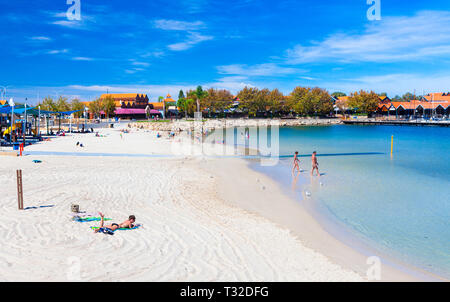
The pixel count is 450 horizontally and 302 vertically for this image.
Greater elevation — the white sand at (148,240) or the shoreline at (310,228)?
the white sand at (148,240)

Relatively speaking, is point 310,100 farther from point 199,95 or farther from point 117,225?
point 117,225

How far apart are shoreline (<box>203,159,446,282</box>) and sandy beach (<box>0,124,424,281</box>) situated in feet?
0.14

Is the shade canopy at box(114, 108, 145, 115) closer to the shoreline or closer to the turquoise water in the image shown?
the turquoise water

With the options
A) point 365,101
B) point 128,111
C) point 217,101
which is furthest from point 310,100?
point 128,111

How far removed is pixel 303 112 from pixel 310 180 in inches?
3950

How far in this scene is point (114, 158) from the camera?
2177cm

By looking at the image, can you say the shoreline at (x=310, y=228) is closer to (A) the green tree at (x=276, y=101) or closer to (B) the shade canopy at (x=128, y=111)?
(B) the shade canopy at (x=128, y=111)

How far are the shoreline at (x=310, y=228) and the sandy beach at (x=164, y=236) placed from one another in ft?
0.14

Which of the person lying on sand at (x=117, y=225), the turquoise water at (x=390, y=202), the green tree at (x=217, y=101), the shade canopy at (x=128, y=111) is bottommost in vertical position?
the turquoise water at (x=390, y=202)

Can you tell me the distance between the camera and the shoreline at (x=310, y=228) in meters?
7.33

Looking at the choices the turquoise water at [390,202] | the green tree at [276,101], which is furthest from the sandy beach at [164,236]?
the green tree at [276,101]

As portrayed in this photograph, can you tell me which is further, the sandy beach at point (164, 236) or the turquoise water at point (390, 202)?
the turquoise water at point (390, 202)

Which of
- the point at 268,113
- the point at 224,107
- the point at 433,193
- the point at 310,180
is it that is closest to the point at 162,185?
the point at 310,180
